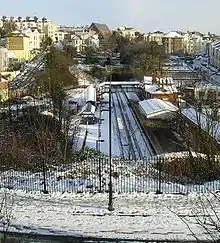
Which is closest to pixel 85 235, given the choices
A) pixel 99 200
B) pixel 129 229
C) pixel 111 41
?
pixel 129 229

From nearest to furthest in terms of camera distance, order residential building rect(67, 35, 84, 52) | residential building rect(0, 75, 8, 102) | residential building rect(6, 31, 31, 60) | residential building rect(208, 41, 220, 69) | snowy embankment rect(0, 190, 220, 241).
Answer: snowy embankment rect(0, 190, 220, 241), residential building rect(0, 75, 8, 102), residential building rect(208, 41, 220, 69), residential building rect(6, 31, 31, 60), residential building rect(67, 35, 84, 52)

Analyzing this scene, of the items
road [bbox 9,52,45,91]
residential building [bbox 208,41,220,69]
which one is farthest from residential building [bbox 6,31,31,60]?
residential building [bbox 208,41,220,69]

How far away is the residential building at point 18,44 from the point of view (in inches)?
3024

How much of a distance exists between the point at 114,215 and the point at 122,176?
9.56 feet

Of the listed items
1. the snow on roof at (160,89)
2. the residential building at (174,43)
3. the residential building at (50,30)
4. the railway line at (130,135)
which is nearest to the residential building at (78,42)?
the residential building at (50,30)

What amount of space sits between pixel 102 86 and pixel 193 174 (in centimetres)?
3216

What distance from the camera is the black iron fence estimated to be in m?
14.4

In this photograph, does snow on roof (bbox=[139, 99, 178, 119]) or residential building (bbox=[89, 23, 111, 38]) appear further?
residential building (bbox=[89, 23, 111, 38])

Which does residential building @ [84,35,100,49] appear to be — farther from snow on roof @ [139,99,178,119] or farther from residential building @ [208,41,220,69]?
snow on roof @ [139,99,178,119]

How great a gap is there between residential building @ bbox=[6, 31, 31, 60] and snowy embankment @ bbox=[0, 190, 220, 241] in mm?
65052

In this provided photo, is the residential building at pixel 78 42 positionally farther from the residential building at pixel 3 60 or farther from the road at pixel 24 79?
the residential building at pixel 3 60

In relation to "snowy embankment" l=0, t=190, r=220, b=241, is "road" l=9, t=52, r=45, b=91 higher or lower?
higher

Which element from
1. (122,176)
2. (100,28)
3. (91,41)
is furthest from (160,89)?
Answer: (100,28)

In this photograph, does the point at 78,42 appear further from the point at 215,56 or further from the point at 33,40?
the point at 215,56
